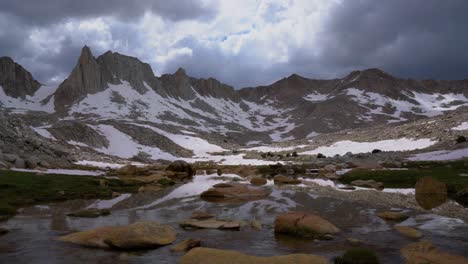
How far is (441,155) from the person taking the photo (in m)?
72.1

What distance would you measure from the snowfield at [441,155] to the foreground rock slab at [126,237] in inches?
2491

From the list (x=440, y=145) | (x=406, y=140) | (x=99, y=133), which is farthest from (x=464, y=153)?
(x=99, y=133)

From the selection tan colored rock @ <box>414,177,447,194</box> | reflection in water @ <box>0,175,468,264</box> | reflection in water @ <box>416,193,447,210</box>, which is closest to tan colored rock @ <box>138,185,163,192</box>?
reflection in water @ <box>0,175,468,264</box>

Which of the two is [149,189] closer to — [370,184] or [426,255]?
[370,184]

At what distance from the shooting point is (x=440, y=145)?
84.6 metres

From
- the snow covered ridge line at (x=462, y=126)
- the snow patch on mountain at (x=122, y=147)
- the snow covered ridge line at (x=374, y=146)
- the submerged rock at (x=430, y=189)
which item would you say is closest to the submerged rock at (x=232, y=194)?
the submerged rock at (x=430, y=189)

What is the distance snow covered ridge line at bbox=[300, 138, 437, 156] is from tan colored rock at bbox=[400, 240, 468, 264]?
8675 centimetres

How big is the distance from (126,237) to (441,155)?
7051cm

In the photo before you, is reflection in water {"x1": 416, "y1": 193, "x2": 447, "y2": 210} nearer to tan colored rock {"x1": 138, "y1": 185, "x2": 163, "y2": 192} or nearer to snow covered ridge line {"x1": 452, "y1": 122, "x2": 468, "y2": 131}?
tan colored rock {"x1": 138, "y1": 185, "x2": 163, "y2": 192}

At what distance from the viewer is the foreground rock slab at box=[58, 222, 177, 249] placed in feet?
49.6

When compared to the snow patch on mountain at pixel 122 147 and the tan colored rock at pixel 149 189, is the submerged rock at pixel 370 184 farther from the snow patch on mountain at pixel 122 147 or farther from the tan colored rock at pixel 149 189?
the snow patch on mountain at pixel 122 147

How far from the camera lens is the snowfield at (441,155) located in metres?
67.2

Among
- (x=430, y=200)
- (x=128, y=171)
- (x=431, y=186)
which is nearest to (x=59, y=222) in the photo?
(x=430, y=200)

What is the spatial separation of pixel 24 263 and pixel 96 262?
2238mm
